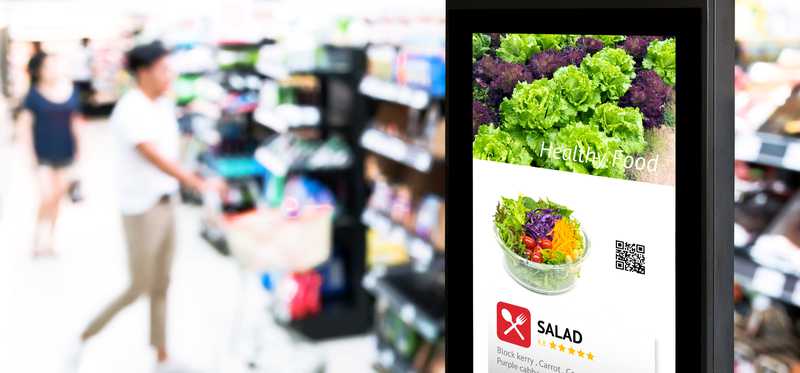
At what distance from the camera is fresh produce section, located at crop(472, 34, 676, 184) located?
3.00 feet

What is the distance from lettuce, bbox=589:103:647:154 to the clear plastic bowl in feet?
0.39

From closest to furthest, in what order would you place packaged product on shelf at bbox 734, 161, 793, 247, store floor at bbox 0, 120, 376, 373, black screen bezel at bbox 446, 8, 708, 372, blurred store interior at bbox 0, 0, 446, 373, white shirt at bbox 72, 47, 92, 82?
black screen bezel at bbox 446, 8, 708, 372 < packaged product on shelf at bbox 734, 161, 793, 247 < blurred store interior at bbox 0, 0, 446, 373 < store floor at bbox 0, 120, 376, 373 < white shirt at bbox 72, 47, 92, 82

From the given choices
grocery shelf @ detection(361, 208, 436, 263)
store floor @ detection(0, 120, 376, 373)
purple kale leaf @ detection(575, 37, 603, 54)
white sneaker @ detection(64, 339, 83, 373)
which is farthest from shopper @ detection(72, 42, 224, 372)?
purple kale leaf @ detection(575, 37, 603, 54)

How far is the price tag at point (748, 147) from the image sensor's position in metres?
2.91

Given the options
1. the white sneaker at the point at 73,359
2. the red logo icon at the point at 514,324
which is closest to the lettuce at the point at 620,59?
the red logo icon at the point at 514,324

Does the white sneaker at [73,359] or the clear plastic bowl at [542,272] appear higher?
the clear plastic bowl at [542,272]

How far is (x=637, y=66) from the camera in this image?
928mm

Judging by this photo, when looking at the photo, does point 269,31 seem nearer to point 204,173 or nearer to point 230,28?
point 230,28

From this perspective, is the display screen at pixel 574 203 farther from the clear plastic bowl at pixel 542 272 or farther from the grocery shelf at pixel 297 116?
the grocery shelf at pixel 297 116

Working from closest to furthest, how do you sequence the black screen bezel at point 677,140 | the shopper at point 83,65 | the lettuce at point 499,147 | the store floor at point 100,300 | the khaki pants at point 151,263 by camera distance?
the black screen bezel at point 677,140, the lettuce at point 499,147, the khaki pants at point 151,263, the store floor at point 100,300, the shopper at point 83,65

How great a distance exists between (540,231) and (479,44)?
0.82ft

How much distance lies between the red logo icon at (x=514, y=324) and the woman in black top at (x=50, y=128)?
5100mm

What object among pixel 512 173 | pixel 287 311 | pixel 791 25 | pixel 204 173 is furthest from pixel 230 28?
pixel 512 173

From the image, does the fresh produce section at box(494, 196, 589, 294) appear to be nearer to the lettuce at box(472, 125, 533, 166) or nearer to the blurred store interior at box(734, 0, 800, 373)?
the lettuce at box(472, 125, 533, 166)
